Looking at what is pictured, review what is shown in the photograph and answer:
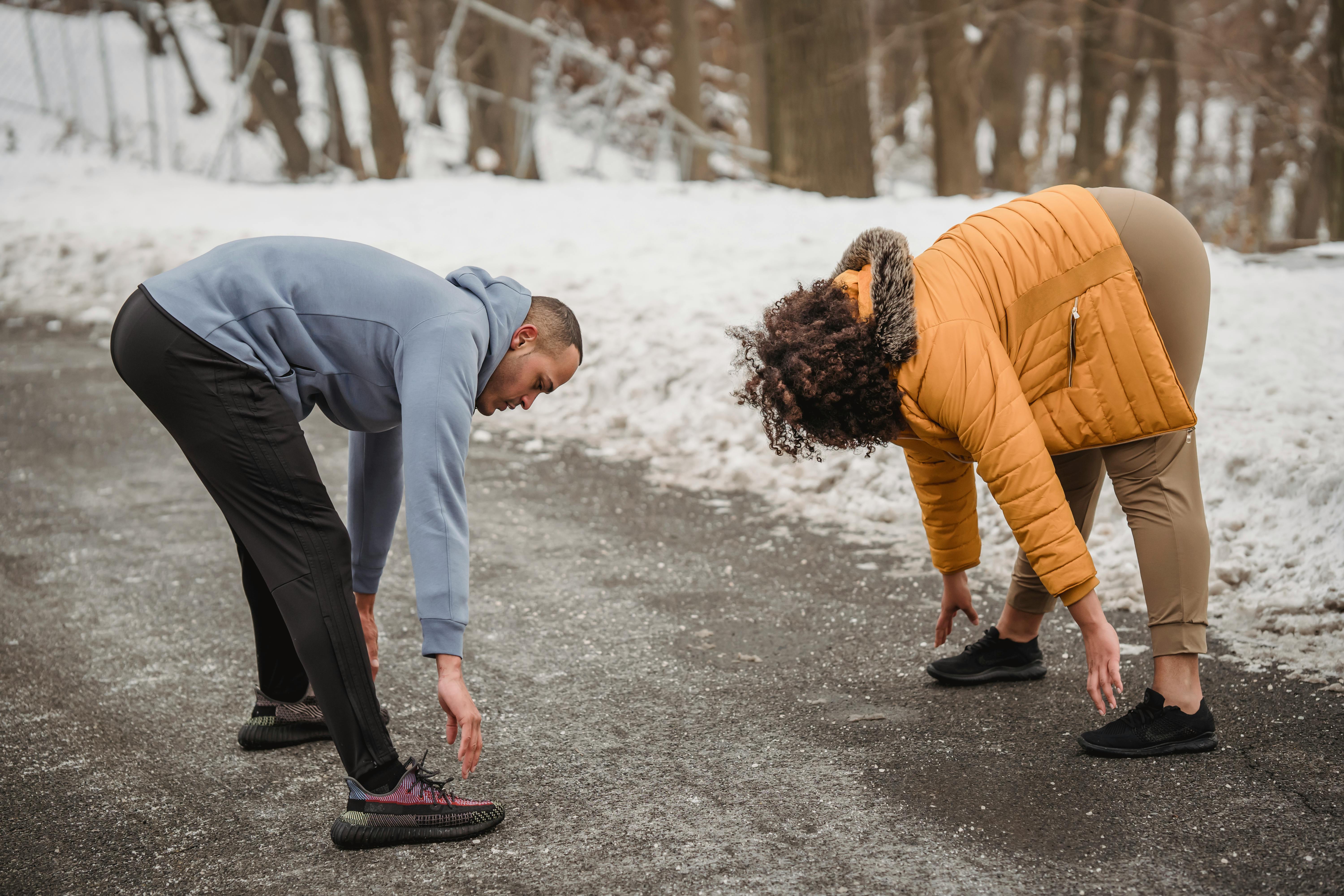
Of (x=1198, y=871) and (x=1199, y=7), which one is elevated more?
(x=1199, y=7)

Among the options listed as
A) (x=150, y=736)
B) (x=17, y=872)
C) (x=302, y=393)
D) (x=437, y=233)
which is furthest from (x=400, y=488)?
(x=437, y=233)

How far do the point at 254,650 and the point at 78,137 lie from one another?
557 inches

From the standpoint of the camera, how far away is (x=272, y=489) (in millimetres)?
2584

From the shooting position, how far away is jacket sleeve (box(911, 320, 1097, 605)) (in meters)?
2.46

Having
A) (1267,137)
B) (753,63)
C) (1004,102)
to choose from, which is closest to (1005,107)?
(1004,102)

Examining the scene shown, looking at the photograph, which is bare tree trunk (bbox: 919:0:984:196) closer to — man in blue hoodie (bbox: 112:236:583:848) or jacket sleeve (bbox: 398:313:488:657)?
man in blue hoodie (bbox: 112:236:583:848)

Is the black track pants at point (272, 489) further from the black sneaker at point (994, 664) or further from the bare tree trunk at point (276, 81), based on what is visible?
the bare tree trunk at point (276, 81)

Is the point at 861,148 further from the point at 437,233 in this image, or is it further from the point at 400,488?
the point at 400,488

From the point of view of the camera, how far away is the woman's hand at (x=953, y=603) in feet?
10.2

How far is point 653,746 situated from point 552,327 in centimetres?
128

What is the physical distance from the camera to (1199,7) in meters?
24.4

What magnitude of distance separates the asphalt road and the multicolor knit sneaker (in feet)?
0.15

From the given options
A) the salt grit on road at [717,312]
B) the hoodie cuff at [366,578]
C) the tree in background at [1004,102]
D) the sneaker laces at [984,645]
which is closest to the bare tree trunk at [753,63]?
the tree in background at [1004,102]

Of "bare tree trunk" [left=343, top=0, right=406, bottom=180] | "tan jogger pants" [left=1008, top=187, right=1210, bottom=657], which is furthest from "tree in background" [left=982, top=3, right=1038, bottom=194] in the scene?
"tan jogger pants" [left=1008, top=187, right=1210, bottom=657]
